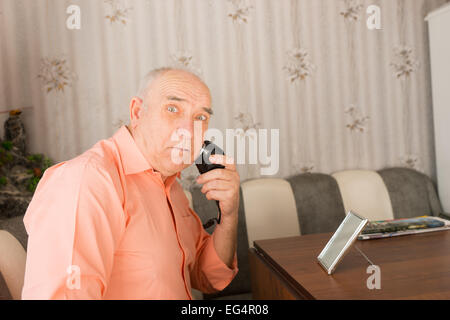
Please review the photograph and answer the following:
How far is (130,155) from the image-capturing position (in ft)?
3.42

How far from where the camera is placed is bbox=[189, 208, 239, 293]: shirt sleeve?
49.5 inches

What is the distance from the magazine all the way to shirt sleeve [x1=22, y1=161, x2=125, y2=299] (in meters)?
0.95

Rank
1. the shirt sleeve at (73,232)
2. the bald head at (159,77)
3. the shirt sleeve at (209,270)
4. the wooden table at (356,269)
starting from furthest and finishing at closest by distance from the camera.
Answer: the shirt sleeve at (209,270)
the bald head at (159,77)
the wooden table at (356,269)
the shirt sleeve at (73,232)

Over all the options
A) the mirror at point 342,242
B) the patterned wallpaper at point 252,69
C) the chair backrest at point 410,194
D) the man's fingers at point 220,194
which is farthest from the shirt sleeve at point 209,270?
the chair backrest at point 410,194

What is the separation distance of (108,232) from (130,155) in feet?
0.96

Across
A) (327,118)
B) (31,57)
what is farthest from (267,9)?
(31,57)

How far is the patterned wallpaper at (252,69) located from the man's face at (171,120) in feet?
2.96

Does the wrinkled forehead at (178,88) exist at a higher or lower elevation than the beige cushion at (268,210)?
higher

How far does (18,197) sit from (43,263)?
0.96 metres

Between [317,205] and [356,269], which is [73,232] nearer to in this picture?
[356,269]

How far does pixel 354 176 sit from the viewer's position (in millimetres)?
2074

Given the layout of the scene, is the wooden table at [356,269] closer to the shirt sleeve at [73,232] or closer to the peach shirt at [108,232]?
the peach shirt at [108,232]

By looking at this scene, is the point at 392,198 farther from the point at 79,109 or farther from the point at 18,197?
the point at 18,197

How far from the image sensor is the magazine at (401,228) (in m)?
1.30
